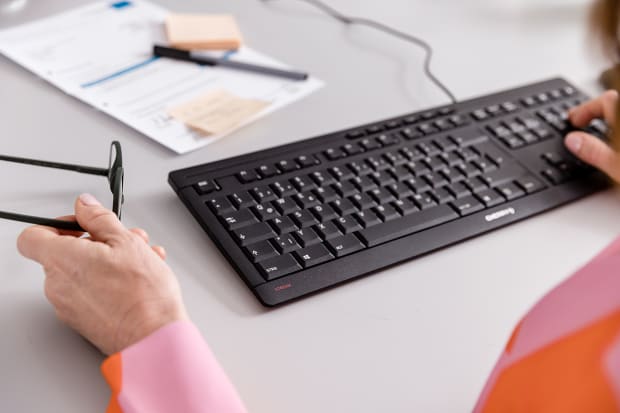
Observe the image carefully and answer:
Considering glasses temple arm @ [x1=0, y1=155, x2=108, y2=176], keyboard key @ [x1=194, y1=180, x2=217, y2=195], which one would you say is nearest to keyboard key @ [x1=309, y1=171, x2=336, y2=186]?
keyboard key @ [x1=194, y1=180, x2=217, y2=195]

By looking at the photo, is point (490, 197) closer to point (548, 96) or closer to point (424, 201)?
point (424, 201)

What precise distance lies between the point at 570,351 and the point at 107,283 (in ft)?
1.11

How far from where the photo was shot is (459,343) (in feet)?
2.06

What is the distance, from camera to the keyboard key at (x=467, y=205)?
0.76 metres

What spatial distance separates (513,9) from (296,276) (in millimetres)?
833

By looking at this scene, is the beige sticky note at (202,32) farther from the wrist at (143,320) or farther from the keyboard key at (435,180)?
the wrist at (143,320)

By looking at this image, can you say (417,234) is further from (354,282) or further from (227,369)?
(227,369)

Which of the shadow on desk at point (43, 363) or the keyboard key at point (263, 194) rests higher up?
the keyboard key at point (263, 194)

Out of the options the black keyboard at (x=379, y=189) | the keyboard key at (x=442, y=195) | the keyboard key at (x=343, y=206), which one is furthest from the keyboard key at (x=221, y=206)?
the keyboard key at (x=442, y=195)

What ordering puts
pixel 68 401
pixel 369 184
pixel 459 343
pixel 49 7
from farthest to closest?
pixel 49 7 → pixel 369 184 → pixel 459 343 → pixel 68 401

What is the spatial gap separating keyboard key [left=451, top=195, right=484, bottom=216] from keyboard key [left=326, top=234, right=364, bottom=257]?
0.42 ft

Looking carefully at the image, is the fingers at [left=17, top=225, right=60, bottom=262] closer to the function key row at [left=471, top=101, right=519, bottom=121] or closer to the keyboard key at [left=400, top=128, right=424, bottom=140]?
the keyboard key at [left=400, top=128, right=424, bottom=140]

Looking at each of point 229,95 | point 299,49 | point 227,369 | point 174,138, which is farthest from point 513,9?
point 227,369

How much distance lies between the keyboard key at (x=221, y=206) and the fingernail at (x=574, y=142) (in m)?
0.43
